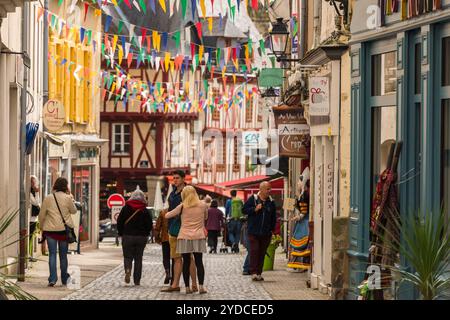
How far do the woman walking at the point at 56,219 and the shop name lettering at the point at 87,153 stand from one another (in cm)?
1985

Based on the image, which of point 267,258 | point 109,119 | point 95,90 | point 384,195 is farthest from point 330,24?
point 109,119

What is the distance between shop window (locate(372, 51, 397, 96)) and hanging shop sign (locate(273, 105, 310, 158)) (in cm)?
995

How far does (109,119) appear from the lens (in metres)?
77.6

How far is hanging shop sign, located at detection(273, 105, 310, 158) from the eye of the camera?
27.5 meters

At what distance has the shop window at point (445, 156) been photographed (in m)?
13.8

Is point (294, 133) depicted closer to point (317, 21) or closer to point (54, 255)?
point (317, 21)

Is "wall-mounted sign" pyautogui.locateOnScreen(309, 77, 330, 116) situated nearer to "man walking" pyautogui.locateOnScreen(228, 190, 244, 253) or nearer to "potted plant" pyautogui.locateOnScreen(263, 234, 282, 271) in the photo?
"potted plant" pyautogui.locateOnScreen(263, 234, 282, 271)

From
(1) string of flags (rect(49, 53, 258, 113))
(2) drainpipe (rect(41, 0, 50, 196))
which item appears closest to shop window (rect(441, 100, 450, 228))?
(2) drainpipe (rect(41, 0, 50, 196))

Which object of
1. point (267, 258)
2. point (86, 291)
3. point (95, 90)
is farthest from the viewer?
point (95, 90)

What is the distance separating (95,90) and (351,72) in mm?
Result: 27746

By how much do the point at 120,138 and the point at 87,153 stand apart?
3454cm

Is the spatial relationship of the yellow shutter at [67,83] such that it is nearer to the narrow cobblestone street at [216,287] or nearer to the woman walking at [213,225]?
the woman walking at [213,225]

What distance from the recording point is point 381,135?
56.2 feet
